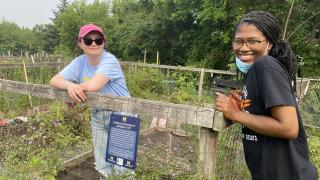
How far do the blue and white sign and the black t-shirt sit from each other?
1077mm

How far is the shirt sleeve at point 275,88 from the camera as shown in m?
1.63

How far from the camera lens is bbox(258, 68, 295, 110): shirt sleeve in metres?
1.63

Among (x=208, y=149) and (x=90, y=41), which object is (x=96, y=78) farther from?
(x=208, y=149)

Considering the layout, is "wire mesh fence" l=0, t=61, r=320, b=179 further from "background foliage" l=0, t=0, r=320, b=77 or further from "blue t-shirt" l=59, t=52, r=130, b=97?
"background foliage" l=0, t=0, r=320, b=77

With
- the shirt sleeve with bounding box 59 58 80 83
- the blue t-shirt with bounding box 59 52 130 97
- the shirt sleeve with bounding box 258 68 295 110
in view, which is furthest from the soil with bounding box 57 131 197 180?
the shirt sleeve with bounding box 258 68 295 110

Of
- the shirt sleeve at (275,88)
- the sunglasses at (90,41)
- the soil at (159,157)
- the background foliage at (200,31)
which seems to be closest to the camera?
the shirt sleeve at (275,88)

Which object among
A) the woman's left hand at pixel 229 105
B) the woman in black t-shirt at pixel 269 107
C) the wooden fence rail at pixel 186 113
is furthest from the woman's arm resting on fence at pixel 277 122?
the wooden fence rail at pixel 186 113

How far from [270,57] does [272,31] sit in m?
0.19

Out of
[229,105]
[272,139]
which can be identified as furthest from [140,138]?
[272,139]

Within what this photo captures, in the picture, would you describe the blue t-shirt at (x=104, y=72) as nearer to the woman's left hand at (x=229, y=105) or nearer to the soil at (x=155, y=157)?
the soil at (x=155, y=157)

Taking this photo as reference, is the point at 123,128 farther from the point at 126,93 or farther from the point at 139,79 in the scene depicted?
the point at 139,79

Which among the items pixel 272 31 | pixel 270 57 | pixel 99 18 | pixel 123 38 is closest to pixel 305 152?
pixel 270 57

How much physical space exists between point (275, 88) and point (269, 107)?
9 centimetres

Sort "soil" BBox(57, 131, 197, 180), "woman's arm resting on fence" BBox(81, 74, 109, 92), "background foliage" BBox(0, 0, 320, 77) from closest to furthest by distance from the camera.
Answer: "woman's arm resting on fence" BBox(81, 74, 109, 92) → "soil" BBox(57, 131, 197, 180) → "background foliage" BBox(0, 0, 320, 77)
